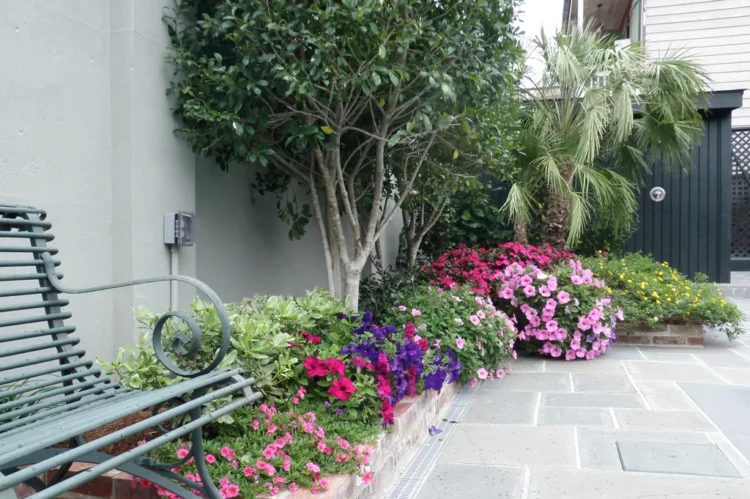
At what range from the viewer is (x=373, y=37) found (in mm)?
3332

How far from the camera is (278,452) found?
91.4 inches

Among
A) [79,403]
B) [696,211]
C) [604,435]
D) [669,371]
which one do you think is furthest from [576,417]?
[696,211]

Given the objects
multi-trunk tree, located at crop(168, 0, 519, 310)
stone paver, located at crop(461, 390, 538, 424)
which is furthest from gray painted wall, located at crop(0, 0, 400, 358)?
stone paver, located at crop(461, 390, 538, 424)

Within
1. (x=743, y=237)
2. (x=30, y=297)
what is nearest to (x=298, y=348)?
(x=30, y=297)

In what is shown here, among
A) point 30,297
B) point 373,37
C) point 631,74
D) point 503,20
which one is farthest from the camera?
point 631,74

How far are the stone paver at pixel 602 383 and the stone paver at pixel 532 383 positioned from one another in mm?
76

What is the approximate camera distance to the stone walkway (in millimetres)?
2787

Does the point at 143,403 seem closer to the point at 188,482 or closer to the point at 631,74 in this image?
the point at 188,482

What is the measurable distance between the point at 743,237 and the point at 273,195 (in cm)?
915

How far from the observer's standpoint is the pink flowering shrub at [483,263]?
5.62 metres

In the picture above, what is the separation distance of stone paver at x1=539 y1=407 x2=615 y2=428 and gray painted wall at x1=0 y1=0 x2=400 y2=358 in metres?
2.35

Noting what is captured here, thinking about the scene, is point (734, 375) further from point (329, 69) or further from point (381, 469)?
point (329, 69)

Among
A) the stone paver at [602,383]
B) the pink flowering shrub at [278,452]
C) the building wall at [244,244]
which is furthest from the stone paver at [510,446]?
the building wall at [244,244]

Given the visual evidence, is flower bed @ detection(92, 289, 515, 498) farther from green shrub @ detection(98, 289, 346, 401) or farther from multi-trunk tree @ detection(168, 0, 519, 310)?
multi-trunk tree @ detection(168, 0, 519, 310)
